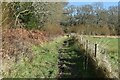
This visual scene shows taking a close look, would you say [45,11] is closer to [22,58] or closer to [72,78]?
[22,58]

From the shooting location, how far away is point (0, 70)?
10.9 meters

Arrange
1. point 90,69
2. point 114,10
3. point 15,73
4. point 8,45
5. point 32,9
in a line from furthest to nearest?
1. point 114,10
2. point 32,9
3. point 8,45
4. point 90,69
5. point 15,73

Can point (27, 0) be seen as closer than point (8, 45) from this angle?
No

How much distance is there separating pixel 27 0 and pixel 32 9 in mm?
3494

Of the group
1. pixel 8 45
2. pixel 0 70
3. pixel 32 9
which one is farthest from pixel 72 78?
pixel 32 9

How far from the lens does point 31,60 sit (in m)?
15.9

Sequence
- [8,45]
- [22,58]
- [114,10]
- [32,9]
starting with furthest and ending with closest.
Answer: [114,10] → [32,9] → [8,45] → [22,58]

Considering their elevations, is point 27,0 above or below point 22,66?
above

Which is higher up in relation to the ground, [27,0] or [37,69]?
[27,0]

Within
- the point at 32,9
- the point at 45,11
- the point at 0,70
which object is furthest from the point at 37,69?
the point at 45,11

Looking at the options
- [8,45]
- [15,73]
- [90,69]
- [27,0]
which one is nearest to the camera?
[15,73]

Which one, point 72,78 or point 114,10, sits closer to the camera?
point 72,78

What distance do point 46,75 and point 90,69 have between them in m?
1.97

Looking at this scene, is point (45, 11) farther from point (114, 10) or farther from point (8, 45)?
point (114, 10)
